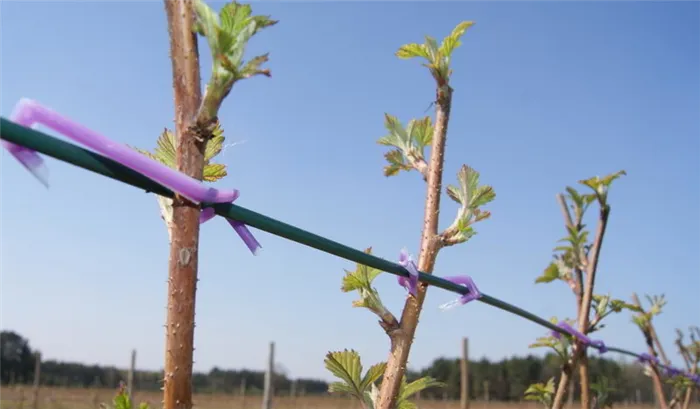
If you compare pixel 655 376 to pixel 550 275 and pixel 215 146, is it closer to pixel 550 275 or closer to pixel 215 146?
pixel 550 275

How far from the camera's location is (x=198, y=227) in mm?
1049

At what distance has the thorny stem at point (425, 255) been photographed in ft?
5.38

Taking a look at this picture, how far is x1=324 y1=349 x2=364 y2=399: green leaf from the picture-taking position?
1688mm

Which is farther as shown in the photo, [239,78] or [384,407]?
[384,407]

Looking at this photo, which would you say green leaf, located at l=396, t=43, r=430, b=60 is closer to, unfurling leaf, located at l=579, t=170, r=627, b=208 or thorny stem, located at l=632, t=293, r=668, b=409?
unfurling leaf, located at l=579, t=170, r=627, b=208

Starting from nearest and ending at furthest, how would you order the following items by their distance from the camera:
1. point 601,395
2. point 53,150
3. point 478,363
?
point 53,150 → point 601,395 → point 478,363


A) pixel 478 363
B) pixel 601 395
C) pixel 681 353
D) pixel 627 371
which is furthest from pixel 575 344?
pixel 478 363

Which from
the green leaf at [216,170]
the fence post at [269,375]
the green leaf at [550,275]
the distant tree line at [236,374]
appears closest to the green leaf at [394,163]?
the green leaf at [216,170]

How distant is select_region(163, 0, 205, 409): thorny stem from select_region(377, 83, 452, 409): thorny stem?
2.41 ft

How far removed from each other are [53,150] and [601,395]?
3208 mm

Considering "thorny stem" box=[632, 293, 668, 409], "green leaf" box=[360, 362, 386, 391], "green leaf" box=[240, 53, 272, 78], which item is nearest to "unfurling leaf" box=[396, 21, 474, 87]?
"green leaf" box=[360, 362, 386, 391]

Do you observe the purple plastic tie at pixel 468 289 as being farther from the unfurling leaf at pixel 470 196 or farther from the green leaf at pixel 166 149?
the green leaf at pixel 166 149

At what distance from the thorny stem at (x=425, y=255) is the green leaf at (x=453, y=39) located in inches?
3.8

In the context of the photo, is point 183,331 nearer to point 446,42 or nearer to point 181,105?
point 181,105
